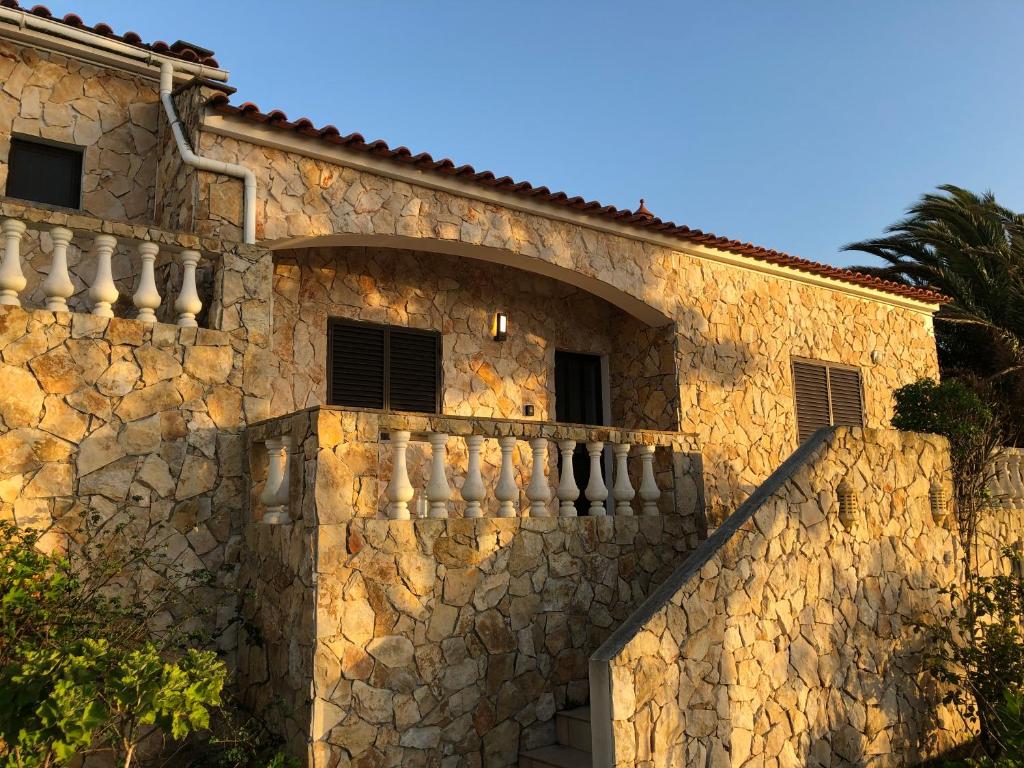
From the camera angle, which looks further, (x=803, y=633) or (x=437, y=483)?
(x=803, y=633)

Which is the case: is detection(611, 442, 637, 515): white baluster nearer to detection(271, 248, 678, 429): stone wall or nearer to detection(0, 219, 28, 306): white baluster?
detection(271, 248, 678, 429): stone wall

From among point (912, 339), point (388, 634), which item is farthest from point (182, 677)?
point (912, 339)

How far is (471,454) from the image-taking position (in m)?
6.27

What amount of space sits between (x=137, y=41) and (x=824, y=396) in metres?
9.30

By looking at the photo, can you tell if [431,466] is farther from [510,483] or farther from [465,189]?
[465,189]

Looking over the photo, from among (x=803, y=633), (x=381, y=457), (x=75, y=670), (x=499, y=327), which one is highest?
(x=499, y=327)

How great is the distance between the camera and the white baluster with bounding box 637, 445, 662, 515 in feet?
24.0

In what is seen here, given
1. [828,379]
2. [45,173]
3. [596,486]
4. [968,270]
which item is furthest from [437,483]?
[968,270]

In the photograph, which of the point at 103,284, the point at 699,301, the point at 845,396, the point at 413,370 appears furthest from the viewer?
the point at 845,396

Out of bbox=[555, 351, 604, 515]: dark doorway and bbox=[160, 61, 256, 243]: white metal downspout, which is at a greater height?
bbox=[160, 61, 256, 243]: white metal downspout

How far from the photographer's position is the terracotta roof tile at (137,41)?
710cm

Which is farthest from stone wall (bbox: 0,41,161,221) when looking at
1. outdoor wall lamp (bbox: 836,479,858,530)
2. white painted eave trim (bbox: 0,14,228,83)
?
outdoor wall lamp (bbox: 836,479,858,530)

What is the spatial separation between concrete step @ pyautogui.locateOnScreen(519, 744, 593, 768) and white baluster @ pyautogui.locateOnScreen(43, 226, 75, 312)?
464 centimetres

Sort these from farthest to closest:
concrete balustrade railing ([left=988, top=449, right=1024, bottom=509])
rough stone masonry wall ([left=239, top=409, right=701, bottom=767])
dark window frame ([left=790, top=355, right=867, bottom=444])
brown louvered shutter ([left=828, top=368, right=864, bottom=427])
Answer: brown louvered shutter ([left=828, top=368, right=864, bottom=427]) < dark window frame ([left=790, top=355, right=867, bottom=444]) < concrete balustrade railing ([left=988, top=449, right=1024, bottom=509]) < rough stone masonry wall ([left=239, top=409, right=701, bottom=767])
